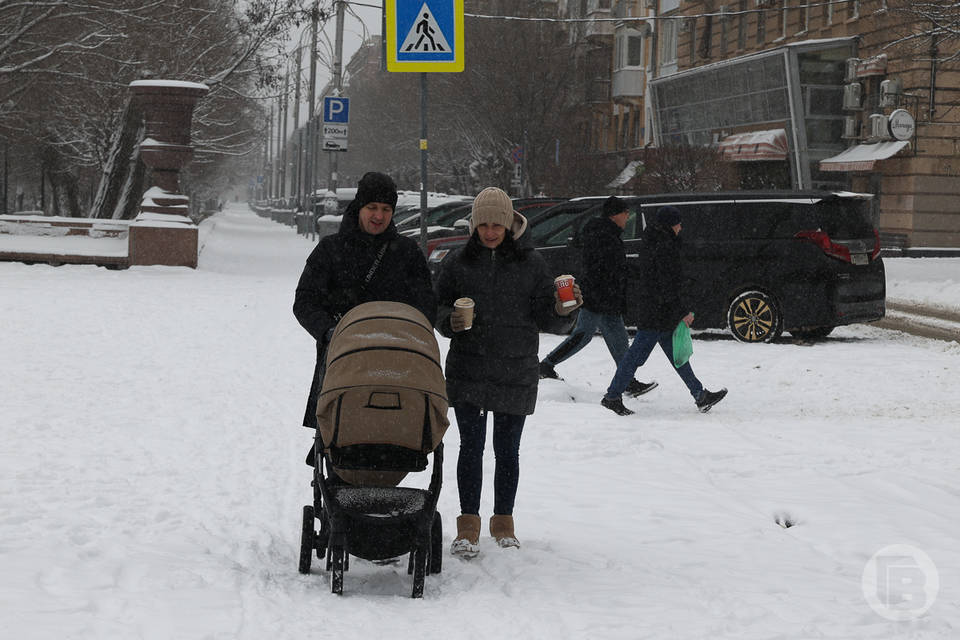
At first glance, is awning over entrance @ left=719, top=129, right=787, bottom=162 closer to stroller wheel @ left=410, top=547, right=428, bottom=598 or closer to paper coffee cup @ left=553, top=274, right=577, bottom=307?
paper coffee cup @ left=553, top=274, right=577, bottom=307

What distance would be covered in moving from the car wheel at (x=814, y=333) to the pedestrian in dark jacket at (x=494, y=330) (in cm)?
1013

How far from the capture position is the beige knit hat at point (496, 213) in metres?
5.63

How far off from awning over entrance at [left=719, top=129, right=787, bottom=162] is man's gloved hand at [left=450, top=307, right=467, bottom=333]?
113 feet

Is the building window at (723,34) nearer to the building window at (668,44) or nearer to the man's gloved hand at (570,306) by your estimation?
the building window at (668,44)

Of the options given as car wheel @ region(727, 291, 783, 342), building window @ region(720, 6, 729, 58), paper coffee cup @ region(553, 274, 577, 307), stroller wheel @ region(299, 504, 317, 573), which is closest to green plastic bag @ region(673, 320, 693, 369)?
paper coffee cup @ region(553, 274, 577, 307)

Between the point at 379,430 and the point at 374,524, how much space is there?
372mm

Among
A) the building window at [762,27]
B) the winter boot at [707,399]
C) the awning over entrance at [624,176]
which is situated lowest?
the winter boot at [707,399]

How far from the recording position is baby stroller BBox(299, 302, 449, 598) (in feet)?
15.9

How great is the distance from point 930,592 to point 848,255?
968cm

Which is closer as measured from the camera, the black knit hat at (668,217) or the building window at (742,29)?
the black knit hat at (668,217)

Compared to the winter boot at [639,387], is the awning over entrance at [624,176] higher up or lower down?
higher up

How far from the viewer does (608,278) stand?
1065 cm

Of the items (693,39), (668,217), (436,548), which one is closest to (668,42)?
(693,39)

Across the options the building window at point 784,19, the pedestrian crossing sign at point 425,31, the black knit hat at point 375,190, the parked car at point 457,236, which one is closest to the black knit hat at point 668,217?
the pedestrian crossing sign at point 425,31
